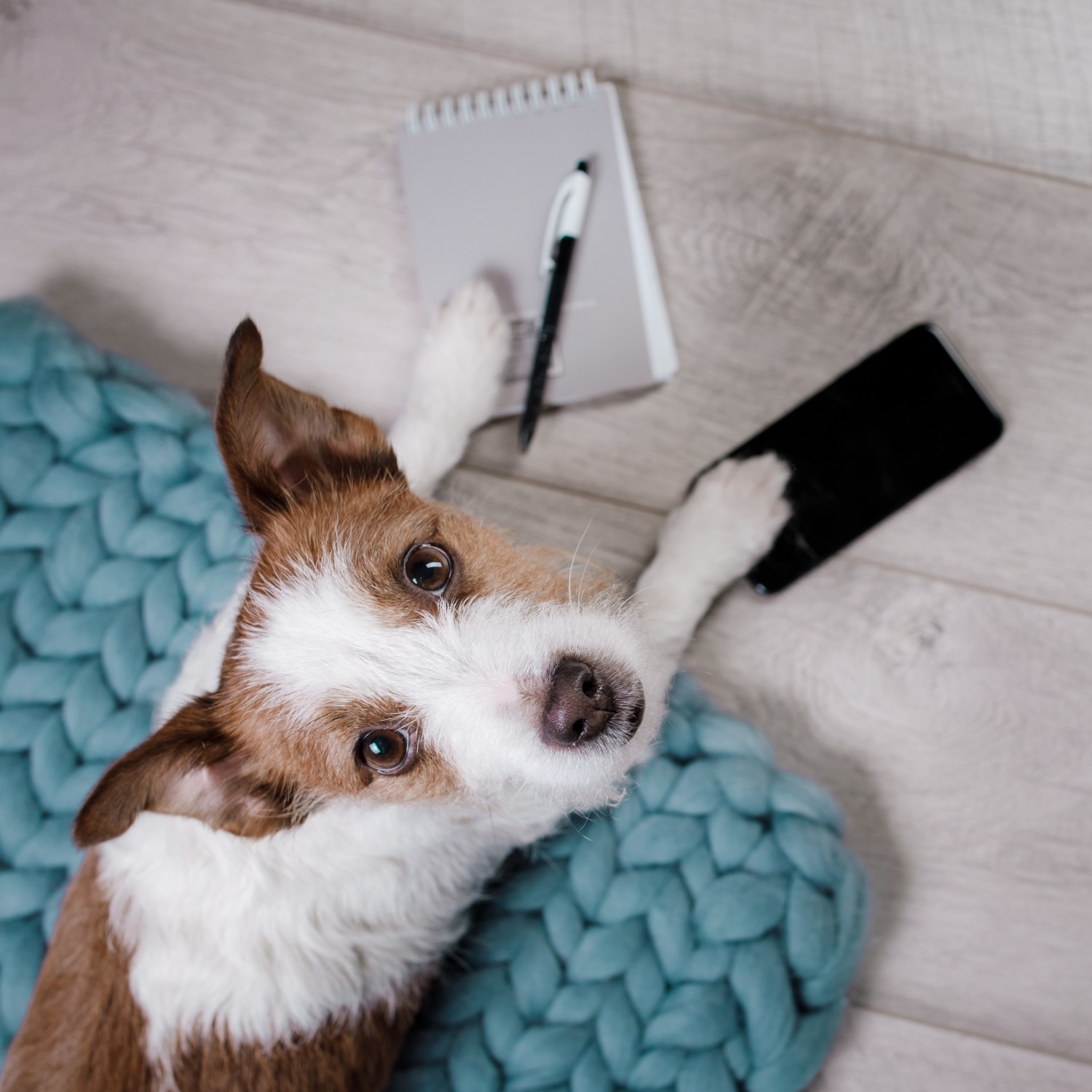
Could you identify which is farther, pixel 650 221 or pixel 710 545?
pixel 650 221

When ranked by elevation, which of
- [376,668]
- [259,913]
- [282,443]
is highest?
[282,443]

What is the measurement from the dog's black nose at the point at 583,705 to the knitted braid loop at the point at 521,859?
14.0 inches

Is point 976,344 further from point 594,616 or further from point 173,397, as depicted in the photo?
point 173,397

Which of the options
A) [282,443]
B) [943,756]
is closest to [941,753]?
[943,756]

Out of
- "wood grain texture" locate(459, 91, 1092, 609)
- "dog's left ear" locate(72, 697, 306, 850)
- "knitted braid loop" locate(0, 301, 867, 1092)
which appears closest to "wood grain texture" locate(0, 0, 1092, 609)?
"wood grain texture" locate(459, 91, 1092, 609)

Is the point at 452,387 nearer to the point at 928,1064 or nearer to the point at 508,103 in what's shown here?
the point at 508,103

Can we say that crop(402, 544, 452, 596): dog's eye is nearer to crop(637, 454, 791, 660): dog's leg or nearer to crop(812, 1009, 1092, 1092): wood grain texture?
crop(637, 454, 791, 660): dog's leg

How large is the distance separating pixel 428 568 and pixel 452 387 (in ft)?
1.63

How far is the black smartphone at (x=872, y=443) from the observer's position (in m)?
1.52

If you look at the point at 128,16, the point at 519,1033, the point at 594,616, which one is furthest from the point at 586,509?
the point at 128,16

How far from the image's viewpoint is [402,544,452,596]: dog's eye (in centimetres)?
113

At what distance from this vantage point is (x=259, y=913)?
3.94 ft

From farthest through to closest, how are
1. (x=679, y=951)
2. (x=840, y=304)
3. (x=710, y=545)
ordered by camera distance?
(x=840, y=304), (x=710, y=545), (x=679, y=951)

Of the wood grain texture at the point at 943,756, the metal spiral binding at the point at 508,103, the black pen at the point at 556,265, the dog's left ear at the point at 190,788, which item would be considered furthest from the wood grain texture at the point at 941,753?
the metal spiral binding at the point at 508,103
